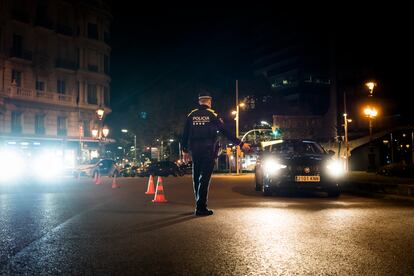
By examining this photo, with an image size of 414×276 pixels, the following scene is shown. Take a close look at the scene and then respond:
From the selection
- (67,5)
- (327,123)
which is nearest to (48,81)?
(67,5)

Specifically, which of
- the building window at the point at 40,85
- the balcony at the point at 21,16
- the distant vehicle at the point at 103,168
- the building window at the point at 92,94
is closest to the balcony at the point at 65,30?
the balcony at the point at 21,16

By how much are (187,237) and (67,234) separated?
162 cm

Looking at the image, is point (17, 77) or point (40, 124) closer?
point (17, 77)

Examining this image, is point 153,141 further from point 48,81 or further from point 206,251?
point 206,251

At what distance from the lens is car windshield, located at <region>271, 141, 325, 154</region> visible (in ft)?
45.8

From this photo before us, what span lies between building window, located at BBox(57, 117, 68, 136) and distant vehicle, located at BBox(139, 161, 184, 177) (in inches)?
403

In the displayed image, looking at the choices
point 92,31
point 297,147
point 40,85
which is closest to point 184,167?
point 40,85

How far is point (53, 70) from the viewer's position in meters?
47.9

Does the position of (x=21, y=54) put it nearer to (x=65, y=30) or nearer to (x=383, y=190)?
(x=65, y=30)

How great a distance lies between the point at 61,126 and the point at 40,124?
258 cm

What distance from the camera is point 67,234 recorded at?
21.1ft

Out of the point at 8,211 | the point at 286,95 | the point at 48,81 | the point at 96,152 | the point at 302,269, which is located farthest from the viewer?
the point at 286,95

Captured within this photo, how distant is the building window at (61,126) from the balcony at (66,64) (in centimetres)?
522

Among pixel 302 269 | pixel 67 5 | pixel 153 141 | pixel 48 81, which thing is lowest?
pixel 302 269
